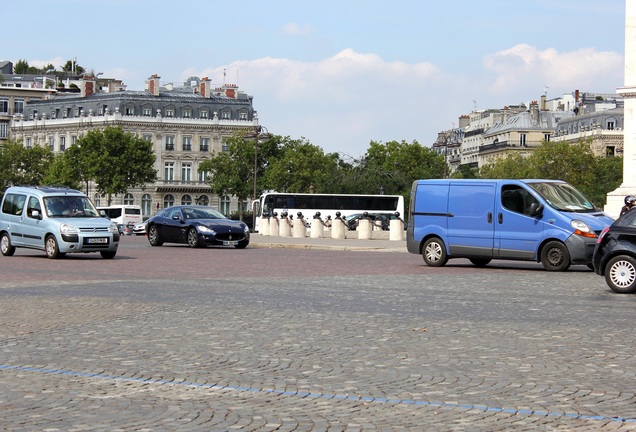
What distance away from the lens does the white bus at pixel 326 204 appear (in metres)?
81.0

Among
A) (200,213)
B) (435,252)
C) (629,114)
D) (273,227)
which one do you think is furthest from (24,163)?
(435,252)

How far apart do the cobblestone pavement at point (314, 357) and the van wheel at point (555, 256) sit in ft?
15.0

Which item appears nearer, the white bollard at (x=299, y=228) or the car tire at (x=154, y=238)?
the car tire at (x=154, y=238)

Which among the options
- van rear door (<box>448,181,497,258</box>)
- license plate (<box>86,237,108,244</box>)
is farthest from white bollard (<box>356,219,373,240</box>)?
van rear door (<box>448,181,497,258</box>)

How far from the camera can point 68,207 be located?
31547 mm

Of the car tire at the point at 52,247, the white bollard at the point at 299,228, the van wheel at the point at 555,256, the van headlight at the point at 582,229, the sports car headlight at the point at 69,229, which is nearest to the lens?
the van headlight at the point at 582,229

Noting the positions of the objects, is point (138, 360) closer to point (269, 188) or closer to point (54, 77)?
point (269, 188)

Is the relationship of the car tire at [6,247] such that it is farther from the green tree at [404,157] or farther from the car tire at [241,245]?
the green tree at [404,157]

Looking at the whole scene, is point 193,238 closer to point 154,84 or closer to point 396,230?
point 396,230

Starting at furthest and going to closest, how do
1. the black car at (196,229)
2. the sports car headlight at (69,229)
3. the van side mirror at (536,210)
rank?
1. the black car at (196,229)
2. the sports car headlight at (69,229)
3. the van side mirror at (536,210)

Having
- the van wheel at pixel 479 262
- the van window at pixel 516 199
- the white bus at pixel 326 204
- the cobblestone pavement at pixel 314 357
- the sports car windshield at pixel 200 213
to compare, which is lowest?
the cobblestone pavement at pixel 314 357

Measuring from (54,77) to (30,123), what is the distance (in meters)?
37.1

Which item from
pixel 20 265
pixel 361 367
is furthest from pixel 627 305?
pixel 20 265

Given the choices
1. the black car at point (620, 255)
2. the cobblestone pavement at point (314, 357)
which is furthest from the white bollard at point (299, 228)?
the black car at point (620, 255)
